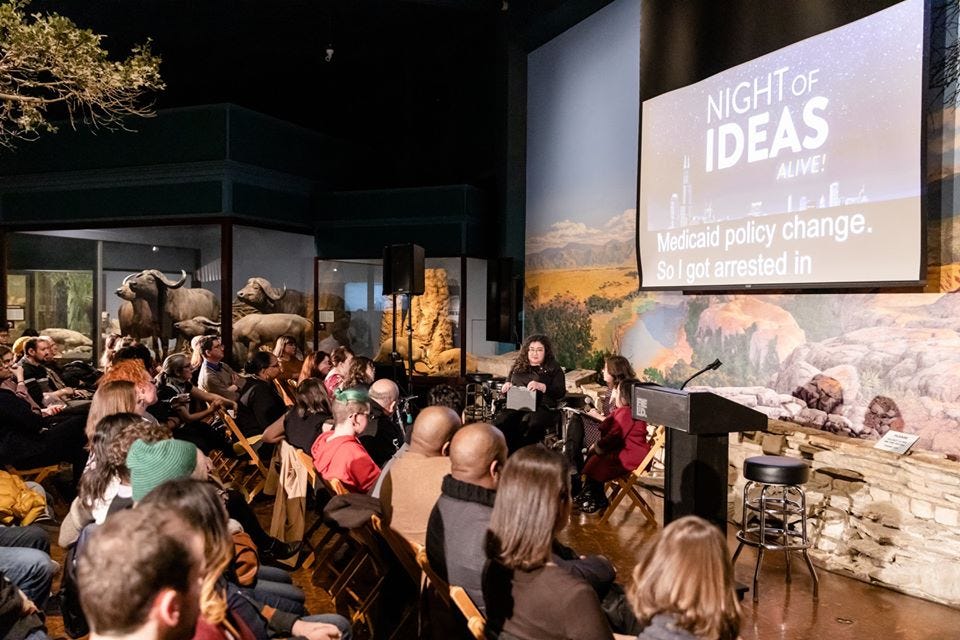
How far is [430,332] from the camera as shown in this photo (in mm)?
10852

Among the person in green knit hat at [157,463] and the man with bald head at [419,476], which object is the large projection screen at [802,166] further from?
the person in green knit hat at [157,463]

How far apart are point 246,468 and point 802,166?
17.8 ft

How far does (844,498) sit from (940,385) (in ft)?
2.93

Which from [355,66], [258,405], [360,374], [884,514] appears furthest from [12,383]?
[355,66]

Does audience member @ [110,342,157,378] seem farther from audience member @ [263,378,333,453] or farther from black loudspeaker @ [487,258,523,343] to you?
black loudspeaker @ [487,258,523,343]

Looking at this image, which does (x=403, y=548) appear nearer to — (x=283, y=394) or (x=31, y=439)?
(x=31, y=439)

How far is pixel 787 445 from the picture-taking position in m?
5.32

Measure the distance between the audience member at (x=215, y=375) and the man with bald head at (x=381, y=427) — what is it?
8.00ft

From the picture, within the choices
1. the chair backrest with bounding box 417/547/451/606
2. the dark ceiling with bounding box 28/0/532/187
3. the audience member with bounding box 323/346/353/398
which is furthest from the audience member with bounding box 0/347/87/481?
the dark ceiling with bounding box 28/0/532/187

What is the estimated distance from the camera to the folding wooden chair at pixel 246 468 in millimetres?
5617

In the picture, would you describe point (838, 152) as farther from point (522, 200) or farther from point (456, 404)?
point (522, 200)

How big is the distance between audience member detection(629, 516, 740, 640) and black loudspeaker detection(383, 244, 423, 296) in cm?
732

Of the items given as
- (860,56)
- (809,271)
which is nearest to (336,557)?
(809,271)

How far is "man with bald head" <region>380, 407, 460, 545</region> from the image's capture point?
10.3 feet
